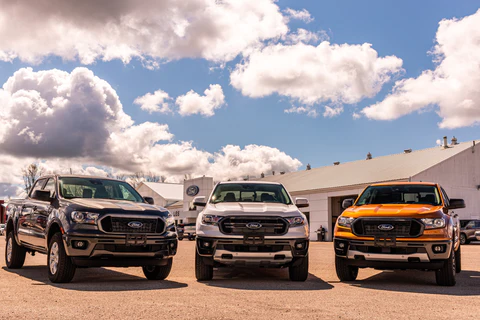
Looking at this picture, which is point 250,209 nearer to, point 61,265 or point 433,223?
point 433,223

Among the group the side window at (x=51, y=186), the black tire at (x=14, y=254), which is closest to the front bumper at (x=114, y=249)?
the side window at (x=51, y=186)

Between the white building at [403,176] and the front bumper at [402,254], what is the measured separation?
1182 inches

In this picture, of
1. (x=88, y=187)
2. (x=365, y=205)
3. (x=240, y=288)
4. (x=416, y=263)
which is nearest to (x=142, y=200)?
(x=88, y=187)

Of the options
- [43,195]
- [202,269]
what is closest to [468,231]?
[202,269]

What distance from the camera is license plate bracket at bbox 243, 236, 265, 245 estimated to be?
31.6 ft

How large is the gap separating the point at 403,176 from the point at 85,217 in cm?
3331

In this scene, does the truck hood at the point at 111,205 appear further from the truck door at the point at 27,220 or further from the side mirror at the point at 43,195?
the truck door at the point at 27,220

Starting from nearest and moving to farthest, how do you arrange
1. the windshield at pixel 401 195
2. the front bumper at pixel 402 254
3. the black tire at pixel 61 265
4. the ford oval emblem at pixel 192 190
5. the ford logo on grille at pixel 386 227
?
the black tire at pixel 61 265 < the front bumper at pixel 402 254 < the ford logo on grille at pixel 386 227 < the windshield at pixel 401 195 < the ford oval emblem at pixel 192 190

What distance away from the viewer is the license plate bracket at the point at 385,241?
31.7 feet

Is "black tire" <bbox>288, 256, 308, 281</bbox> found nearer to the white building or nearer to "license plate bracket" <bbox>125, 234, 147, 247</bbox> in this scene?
"license plate bracket" <bbox>125, 234, 147, 247</bbox>

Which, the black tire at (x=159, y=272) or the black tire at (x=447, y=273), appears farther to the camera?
the black tire at (x=159, y=272)

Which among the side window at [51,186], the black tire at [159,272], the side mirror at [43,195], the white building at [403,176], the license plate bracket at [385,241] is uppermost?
the white building at [403,176]

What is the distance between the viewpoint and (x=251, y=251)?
31.6 ft

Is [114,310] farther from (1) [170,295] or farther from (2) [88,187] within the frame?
(2) [88,187]
